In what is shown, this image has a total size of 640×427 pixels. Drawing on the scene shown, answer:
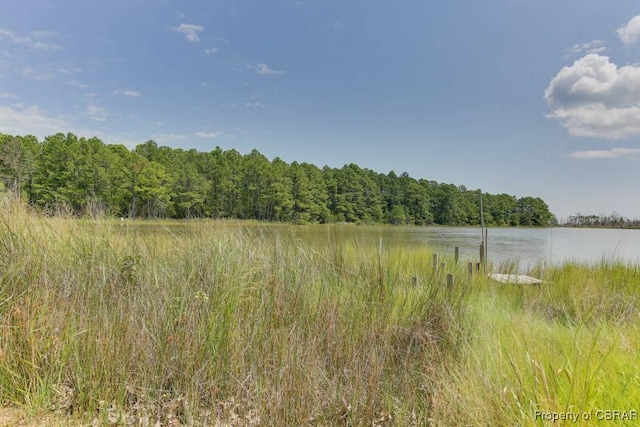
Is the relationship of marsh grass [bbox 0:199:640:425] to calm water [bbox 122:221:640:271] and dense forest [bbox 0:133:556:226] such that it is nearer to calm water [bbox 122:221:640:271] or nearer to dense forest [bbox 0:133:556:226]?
calm water [bbox 122:221:640:271]

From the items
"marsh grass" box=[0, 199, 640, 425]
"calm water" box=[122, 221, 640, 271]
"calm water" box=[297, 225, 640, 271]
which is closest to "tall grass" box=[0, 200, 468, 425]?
"marsh grass" box=[0, 199, 640, 425]

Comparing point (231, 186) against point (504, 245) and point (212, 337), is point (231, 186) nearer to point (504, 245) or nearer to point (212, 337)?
point (504, 245)

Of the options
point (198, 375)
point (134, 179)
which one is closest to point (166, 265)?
point (198, 375)

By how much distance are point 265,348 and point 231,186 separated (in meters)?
44.0

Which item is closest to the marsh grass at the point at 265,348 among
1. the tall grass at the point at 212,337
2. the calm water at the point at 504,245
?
the tall grass at the point at 212,337

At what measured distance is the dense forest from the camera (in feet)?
111

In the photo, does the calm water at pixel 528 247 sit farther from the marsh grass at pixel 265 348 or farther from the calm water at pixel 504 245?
the marsh grass at pixel 265 348

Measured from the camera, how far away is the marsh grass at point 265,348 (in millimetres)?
1932

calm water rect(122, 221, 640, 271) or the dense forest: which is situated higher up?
the dense forest

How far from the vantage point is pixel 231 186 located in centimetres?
4450

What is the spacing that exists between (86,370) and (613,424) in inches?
119

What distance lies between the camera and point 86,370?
83.4 inches

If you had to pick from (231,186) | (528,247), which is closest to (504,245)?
(528,247)

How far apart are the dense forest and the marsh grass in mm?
2716
